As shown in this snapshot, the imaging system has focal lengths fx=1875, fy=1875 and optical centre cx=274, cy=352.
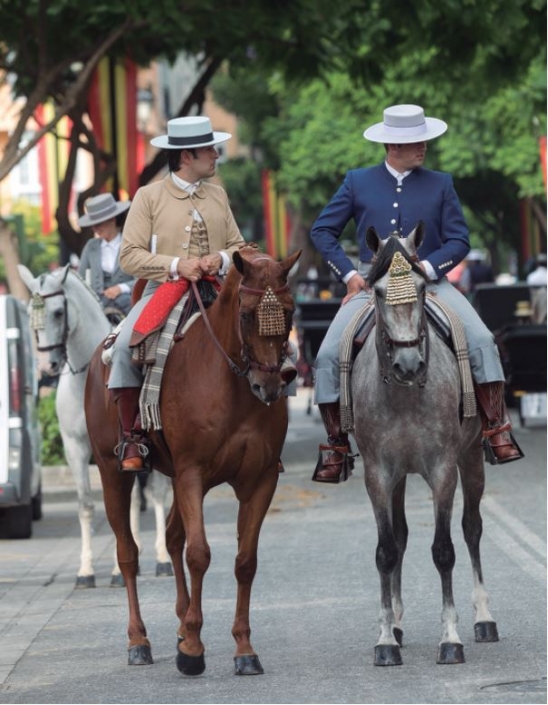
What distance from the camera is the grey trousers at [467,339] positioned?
9977mm

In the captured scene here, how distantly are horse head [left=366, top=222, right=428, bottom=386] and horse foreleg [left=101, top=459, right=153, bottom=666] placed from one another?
188 centimetres

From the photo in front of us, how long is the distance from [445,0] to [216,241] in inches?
436

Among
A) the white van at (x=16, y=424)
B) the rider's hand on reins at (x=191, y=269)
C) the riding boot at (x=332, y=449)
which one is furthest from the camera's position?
the white van at (x=16, y=424)

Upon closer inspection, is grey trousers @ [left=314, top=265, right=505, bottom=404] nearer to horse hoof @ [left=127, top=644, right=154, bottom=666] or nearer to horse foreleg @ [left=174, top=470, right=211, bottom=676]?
horse foreleg @ [left=174, top=470, right=211, bottom=676]

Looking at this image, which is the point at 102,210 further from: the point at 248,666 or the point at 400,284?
the point at 248,666

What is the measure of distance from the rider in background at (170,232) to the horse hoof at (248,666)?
4.20 feet

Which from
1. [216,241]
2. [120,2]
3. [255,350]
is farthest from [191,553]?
[120,2]

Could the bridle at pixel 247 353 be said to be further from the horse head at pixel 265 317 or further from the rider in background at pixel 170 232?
the rider in background at pixel 170 232

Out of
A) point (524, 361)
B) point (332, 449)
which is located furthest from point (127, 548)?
point (524, 361)

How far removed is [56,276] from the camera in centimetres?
1406

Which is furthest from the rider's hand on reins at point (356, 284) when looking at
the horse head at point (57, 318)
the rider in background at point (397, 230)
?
the horse head at point (57, 318)

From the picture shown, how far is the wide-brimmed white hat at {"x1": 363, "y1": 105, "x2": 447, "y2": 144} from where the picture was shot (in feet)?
33.9

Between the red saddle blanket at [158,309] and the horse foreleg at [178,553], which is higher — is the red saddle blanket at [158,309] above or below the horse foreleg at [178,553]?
above

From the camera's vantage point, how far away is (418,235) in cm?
958
